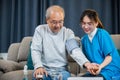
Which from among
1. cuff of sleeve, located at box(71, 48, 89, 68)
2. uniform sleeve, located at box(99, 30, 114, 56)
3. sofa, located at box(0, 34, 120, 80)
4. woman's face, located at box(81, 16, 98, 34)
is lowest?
sofa, located at box(0, 34, 120, 80)

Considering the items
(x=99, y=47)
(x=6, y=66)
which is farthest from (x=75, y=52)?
(x=6, y=66)

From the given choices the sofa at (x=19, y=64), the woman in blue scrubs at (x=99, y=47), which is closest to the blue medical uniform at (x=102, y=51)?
the woman in blue scrubs at (x=99, y=47)

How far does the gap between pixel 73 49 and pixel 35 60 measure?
1.13 ft

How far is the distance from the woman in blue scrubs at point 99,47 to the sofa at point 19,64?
305mm

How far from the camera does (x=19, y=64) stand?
307cm

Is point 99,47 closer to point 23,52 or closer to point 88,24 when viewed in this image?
point 88,24

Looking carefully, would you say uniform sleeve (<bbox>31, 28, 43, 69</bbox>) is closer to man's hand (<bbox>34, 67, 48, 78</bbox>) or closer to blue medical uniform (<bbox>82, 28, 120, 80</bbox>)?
man's hand (<bbox>34, 67, 48, 78</bbox>)

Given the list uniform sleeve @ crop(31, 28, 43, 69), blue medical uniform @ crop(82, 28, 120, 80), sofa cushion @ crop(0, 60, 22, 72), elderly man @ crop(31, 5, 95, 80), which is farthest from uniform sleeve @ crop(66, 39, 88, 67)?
sofa cushion @ crop(0, 60, 22, 72)

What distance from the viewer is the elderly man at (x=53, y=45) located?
2131 millimetres

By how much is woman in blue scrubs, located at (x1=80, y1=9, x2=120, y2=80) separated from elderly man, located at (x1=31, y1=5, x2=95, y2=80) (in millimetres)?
123

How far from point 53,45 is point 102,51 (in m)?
0.44

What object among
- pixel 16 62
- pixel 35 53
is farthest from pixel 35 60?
pixel 16 62

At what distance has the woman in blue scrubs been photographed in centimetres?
208

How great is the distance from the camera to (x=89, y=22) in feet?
7.12
